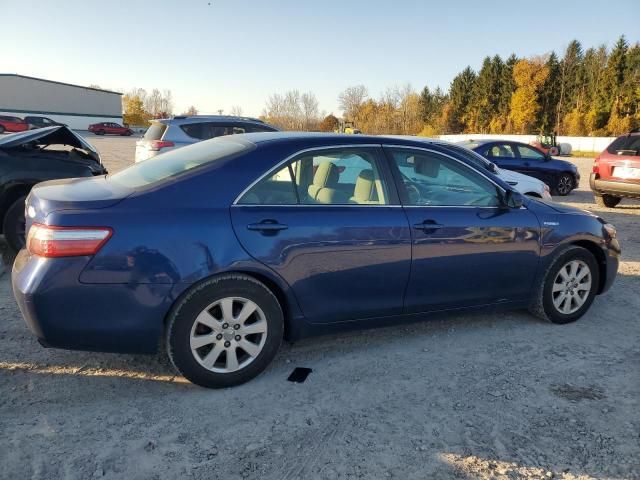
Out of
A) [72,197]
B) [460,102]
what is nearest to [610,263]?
[72,197]

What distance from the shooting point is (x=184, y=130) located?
33.4 ft

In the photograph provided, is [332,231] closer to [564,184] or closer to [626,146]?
[626,146]

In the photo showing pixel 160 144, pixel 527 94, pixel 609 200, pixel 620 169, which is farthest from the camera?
pixel 527 94

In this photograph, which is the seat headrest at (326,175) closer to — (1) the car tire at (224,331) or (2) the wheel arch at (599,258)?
(1) the car tire at (224,331)

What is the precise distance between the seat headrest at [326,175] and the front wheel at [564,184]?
11.6 metres

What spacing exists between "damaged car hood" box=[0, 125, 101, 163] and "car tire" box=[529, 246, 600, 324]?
554 centimetres

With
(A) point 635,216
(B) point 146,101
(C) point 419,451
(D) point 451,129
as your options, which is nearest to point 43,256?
(C) point 419,451

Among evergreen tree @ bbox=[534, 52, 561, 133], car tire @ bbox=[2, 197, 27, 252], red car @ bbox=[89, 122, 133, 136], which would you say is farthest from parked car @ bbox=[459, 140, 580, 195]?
evergreen tree @ bbox=[534, 52, 561, 133]

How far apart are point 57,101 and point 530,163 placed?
221ft

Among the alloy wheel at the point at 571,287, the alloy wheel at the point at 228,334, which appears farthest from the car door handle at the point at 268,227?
the alloy wheel at the point at 571,287

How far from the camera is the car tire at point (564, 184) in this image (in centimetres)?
1344

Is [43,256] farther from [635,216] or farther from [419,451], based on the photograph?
[635,216]

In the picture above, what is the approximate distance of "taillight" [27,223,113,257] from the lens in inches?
109

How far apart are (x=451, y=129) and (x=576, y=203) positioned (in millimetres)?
72999
